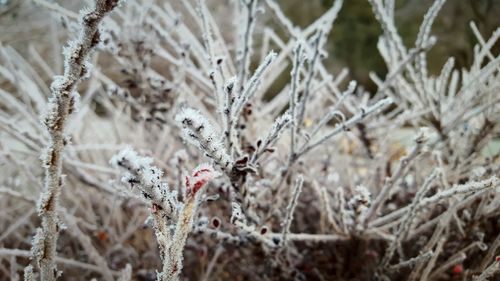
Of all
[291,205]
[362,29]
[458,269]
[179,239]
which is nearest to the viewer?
[179,239]

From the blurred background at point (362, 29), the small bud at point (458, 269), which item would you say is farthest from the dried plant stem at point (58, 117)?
the blurred background at point (362, 29)

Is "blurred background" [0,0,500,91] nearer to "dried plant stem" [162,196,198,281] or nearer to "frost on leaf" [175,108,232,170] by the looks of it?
"frost on leaf" [175,108,232,170]

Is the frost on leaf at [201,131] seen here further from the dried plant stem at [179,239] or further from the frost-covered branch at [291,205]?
the frost-covered branch at [291,205]

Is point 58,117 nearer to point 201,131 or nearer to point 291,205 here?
point 201,131

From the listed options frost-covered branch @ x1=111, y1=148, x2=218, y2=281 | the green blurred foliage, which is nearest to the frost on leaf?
frost-covered branch @ x1=111, y1=148, x2=218, y2=281

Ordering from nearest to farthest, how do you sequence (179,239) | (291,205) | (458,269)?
(179,239) < (291,205) < (458,269)

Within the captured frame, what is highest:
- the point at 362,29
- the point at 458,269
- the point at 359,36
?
the point at 362,29

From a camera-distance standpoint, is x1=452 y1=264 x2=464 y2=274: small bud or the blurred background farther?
the blurred background

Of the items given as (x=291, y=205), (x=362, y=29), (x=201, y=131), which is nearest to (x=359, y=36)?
(x=362, y=29)
